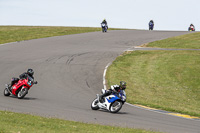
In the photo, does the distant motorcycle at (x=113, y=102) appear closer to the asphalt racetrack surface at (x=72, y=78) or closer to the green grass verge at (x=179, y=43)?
the asphalt racetrack surface at (x=72, y=78)

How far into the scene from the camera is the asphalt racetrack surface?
14141 mm

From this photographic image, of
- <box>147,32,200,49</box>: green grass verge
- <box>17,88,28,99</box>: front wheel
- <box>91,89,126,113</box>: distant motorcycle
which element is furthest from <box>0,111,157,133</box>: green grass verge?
<box>147,32,200,49</box>: green grass verge

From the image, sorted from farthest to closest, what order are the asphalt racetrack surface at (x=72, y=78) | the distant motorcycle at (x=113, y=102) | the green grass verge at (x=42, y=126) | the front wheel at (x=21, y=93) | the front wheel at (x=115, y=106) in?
the front wheel at (x=21, y=93)
the front wheel at (x=115, y=106)
the distant motorcycle at (x=113, y=102)
the asphalt racetrack surface at (x=72, y=78)
the green grass verge at (x=42, y=126)

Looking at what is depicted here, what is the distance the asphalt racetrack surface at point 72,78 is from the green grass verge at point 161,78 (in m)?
1.81

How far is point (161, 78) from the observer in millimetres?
27484

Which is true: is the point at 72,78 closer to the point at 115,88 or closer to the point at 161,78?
the point at 161,78

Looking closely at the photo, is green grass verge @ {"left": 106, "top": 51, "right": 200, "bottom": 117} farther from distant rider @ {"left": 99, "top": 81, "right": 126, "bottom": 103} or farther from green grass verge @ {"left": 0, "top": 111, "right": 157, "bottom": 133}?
green grass verge @ {"left": 0, "top": 111, "right": 157, "bottom": 133}

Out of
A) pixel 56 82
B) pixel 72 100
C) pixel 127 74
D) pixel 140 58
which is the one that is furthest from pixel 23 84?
pixel 140 58

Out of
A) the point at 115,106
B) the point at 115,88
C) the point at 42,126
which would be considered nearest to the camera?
the point at 42,126

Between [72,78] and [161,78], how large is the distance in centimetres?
698

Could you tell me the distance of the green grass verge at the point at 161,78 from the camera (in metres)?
21.5

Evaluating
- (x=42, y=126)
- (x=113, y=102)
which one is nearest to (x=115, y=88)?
(x=113, y=102)

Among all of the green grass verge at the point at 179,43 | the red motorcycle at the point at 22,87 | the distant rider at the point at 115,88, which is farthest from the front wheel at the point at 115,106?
the green grass verge at the point at 179,43

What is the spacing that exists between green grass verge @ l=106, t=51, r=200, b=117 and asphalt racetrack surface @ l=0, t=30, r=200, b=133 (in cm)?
181
